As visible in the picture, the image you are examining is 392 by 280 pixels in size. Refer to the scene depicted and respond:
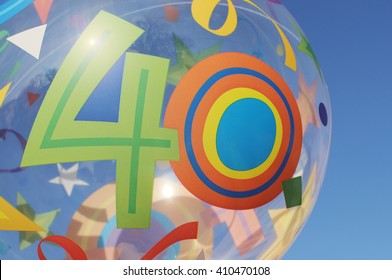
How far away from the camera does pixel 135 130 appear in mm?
4117

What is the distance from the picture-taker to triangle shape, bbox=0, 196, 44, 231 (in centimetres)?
428

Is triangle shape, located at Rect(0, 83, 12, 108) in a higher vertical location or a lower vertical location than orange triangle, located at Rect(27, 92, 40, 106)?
higher

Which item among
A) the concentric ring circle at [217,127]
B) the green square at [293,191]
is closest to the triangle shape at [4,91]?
the concentric ring circle at [217,127]

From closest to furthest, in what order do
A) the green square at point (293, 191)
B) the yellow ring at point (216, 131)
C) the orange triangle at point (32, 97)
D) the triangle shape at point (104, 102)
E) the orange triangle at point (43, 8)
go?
the triangle shape at point (104, 102), the orange triangle at point (32, 97), the yellow ring at point (216, 131), the orange triangle at point (43, 8), the green square at point (293, 191)

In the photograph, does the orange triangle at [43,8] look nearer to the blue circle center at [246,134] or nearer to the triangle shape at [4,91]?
the triangle shape at [4,91]

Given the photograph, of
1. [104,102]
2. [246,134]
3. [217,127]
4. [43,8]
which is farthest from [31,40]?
[246,134]

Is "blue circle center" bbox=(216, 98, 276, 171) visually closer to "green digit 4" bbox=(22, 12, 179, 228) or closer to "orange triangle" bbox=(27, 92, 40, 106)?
"green digit 4" bbox=(22, 12, 179, 228)

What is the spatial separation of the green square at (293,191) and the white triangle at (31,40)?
7.73 feet

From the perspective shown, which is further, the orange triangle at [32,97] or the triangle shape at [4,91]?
the triangle shape at [4,91]

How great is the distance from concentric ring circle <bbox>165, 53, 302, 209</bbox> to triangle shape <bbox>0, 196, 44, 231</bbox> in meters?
1.19

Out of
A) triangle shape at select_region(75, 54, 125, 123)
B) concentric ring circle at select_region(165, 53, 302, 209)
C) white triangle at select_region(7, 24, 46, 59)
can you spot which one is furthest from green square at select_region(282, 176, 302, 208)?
white triangle at select_region(7, 24, 46, 59)

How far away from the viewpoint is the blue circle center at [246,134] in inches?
174
